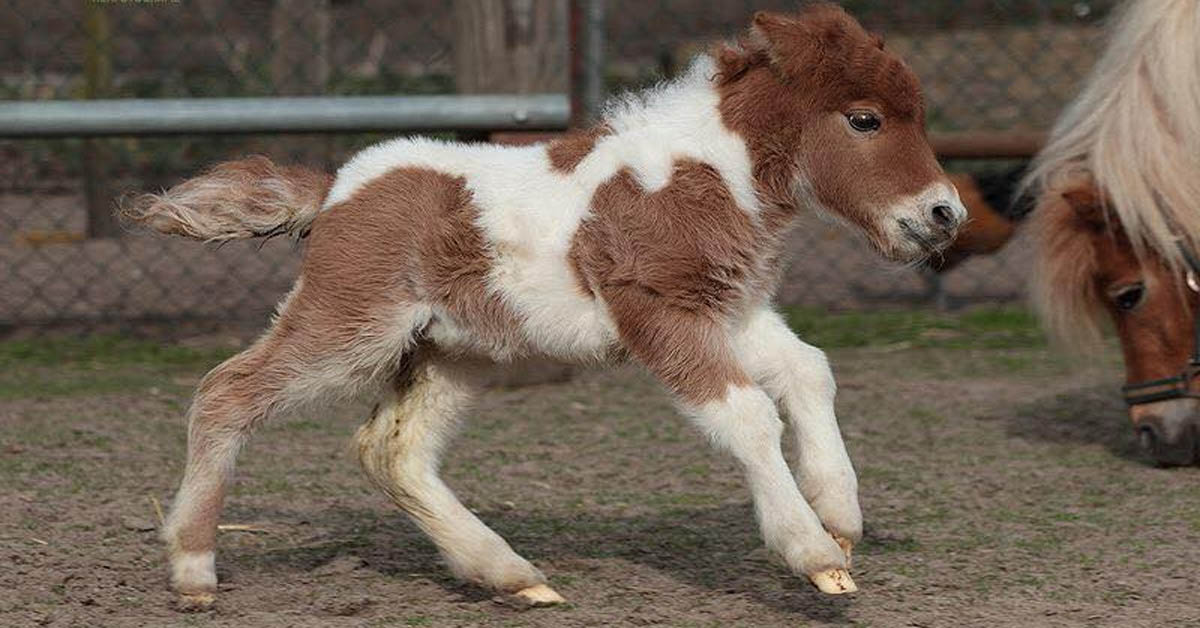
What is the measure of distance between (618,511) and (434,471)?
761 millimetres

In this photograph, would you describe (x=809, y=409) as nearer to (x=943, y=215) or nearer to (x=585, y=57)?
(x=943, y=215)

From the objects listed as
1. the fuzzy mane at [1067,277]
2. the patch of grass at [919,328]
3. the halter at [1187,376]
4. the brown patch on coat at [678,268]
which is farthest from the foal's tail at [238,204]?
the patch of grass at [919,328]

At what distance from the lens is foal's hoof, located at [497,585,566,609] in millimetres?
3250

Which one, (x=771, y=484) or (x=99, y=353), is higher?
(x=771, y=484)

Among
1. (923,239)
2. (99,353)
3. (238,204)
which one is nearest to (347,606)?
(238,204)

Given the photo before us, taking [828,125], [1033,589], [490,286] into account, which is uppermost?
[828,125]

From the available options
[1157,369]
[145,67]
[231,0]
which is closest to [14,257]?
[145,67]

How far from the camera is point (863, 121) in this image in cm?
314

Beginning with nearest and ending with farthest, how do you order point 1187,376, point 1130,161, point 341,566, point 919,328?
point 341,566 < point 1187,376 < point 1130,161 < point 919,328

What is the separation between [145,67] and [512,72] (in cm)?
575

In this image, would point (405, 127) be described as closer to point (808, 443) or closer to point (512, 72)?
point (512, 72)

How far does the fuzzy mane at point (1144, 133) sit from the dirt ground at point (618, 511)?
27.3 inches

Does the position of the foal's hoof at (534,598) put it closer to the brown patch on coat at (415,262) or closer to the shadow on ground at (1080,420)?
the brown patch on coat at (415,262)

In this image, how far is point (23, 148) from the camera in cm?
826
